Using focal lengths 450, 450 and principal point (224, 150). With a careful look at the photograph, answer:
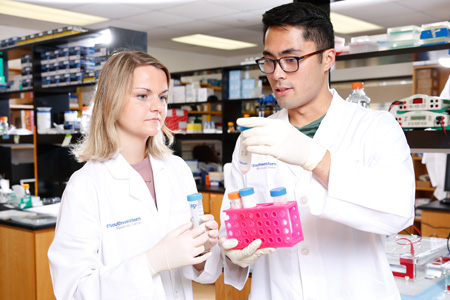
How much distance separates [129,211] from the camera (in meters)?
1.59

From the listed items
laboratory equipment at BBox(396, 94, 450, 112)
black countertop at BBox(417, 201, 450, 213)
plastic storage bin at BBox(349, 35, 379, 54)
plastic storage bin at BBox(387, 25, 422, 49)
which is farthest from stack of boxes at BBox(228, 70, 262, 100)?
laboratory equipment at BBox(396, 94, 450, 112)

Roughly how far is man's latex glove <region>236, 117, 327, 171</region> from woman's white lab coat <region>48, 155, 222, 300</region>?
21.0 inches

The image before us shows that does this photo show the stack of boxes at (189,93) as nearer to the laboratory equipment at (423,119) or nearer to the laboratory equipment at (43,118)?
the laboratory equipment at (43,118)

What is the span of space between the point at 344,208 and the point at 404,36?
1770 mm

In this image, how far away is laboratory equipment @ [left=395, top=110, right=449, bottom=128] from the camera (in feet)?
7.16

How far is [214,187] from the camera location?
5.78 meters

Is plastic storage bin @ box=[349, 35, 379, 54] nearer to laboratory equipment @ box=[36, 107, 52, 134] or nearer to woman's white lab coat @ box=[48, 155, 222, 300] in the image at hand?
woman's white lab coat @ box=[48, 155, 222, 300]

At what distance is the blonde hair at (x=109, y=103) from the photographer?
1.62 metres

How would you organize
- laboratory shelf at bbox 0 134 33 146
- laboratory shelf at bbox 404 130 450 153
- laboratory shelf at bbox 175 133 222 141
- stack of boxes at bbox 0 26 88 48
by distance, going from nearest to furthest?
laboratory shelf at bbox 404 130 450 153 < stack of boxes at bbox 0 26 88 48 < laboratory shelf at bbox 0 134 33 146 < laboratory shelf at bbox 175 133 222 141

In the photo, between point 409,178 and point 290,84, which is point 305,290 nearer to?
point 409,178

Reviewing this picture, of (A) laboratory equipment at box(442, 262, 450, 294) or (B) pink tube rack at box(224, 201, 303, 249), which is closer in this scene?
(B) pink tube rack at box(224, 201, 303, 249)

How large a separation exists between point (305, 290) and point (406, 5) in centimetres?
646

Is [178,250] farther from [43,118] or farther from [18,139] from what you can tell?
[18,139]

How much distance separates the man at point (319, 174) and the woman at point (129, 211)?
7.8 inches
